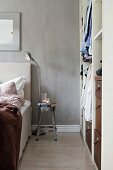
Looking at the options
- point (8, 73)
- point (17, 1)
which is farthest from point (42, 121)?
point (17, 1)

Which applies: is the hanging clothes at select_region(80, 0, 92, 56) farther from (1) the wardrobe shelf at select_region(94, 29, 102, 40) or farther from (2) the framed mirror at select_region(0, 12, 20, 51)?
(2) the framed mirror at select_region(0, 12, 20, 51)

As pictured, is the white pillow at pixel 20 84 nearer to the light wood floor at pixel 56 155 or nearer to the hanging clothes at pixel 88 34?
the light wood floor at pixel 56 155

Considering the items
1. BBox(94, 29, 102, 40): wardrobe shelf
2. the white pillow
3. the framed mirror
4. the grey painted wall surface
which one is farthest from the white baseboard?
BBox(94, 29, 102, 40): wardrobe shelf

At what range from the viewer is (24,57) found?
446cm

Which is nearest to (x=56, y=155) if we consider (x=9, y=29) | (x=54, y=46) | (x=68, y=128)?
(x=68, y=128)

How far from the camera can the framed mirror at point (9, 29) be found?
4395 mm

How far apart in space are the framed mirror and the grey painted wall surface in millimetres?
96

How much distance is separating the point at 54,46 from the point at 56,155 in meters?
2.07

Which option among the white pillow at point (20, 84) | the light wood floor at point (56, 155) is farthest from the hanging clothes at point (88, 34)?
the white pillow at point (20, 84)

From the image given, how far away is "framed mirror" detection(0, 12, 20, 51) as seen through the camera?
439 centimetres

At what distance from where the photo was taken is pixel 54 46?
4.46m

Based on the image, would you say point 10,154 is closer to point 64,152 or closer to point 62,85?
point 64,152

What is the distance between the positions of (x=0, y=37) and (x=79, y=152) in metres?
2.44

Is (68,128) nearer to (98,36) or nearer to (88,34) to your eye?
(88,34)
